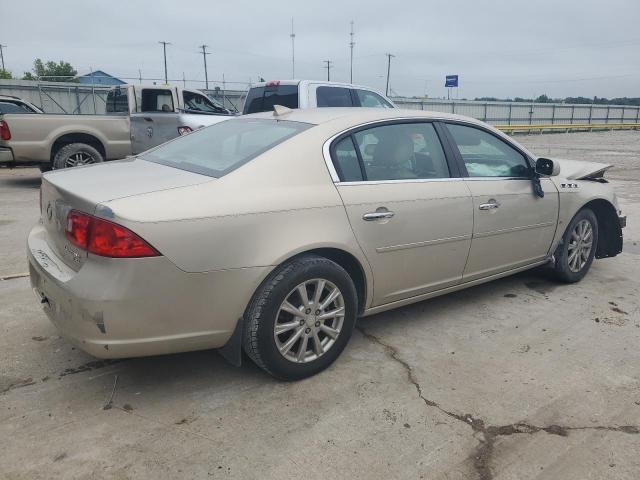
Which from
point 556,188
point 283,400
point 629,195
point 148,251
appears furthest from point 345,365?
point 629,195

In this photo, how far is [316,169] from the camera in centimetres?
310

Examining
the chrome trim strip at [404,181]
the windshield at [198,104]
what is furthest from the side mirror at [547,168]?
the windshield at [198,104]

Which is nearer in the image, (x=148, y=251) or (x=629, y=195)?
(x=148, y=251)

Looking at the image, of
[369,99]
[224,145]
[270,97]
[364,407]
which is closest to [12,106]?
[270,97]

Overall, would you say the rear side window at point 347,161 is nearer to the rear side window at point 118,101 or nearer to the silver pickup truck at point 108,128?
the silver pickup truck at point 108,128

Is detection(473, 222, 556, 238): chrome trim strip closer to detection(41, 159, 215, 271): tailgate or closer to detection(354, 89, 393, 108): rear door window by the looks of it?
detection(41, 159, 215, 271): tailgate

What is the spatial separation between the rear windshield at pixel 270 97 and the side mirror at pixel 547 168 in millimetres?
5022

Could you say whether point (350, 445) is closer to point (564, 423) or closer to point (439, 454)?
point (439, 454)

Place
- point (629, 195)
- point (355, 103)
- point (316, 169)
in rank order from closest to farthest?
point (316, 169) → point (355, 103) → point (629, 195)

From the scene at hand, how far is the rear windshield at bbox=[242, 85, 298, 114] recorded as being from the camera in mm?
8719

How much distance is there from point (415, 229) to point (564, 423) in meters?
1.37

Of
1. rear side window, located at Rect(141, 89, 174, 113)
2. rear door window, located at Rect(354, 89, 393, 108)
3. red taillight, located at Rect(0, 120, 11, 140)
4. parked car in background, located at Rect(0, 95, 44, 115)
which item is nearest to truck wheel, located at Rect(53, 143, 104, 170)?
red taillight, located at Rect(0, 120, 11, 140)

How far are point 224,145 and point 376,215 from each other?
107cm

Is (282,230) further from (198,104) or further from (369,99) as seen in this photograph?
(198,104)
